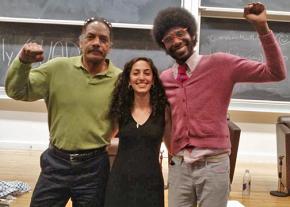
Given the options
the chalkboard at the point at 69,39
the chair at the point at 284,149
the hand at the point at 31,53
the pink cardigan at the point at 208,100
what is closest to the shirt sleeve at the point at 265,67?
the pink cardigan at the point at 208,100

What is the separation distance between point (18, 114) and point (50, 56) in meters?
0.76

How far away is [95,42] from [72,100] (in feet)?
0.97

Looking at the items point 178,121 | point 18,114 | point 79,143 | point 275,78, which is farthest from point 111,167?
point 18,114

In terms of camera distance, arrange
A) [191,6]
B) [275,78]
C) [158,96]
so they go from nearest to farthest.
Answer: [275,78] → [158,96] → [191,6]

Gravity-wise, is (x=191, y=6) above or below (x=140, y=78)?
above

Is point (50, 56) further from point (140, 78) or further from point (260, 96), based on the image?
point (140, 78)

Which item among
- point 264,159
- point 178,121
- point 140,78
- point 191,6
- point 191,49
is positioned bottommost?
point 264,159

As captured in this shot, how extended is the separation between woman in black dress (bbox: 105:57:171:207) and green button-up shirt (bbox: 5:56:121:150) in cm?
7

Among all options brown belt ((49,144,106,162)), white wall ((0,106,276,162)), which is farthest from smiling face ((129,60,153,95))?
white wall ((0,106,276,162))

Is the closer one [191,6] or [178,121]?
[178,121]

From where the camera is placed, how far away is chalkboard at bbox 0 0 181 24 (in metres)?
4.87

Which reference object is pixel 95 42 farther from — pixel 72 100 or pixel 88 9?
pixel 88 9

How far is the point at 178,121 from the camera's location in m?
2.14

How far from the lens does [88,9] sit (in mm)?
4871
